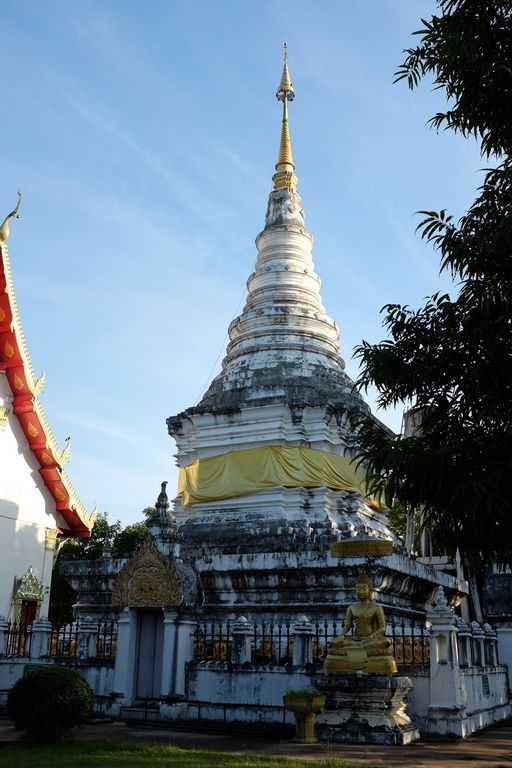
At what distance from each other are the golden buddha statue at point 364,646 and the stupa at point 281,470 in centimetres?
251

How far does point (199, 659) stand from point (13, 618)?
348 inches

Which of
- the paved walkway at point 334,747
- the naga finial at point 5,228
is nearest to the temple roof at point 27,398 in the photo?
the naga finial at point 5,228

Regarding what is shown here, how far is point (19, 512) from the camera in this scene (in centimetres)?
2097

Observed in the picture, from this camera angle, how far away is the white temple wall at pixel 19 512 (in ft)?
66.7

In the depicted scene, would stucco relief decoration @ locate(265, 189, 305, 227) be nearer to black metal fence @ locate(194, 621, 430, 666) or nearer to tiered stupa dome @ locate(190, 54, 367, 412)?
tiered stupa dome @ locate(190, 54, 367, 412)

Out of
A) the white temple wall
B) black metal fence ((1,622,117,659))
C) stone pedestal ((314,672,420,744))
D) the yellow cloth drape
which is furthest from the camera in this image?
the white temple wall

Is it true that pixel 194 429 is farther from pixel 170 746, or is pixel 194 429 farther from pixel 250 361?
pixel 170 746

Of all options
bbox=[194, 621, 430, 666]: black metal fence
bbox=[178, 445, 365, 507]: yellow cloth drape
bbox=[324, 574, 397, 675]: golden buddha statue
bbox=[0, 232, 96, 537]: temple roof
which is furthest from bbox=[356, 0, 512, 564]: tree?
bbox=[0, 232, 96, 537]: temple roof

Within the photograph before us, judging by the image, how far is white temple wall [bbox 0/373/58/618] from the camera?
2034cm

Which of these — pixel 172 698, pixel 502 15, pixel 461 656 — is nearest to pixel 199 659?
pixel 172 698

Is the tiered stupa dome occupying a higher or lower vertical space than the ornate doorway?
higher

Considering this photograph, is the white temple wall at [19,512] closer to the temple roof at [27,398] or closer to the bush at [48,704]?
the temple roof at [27,398]

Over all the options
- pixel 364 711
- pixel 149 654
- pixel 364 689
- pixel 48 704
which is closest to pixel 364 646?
pixel 364 689

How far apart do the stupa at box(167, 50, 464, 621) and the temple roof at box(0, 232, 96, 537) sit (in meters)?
3.97
